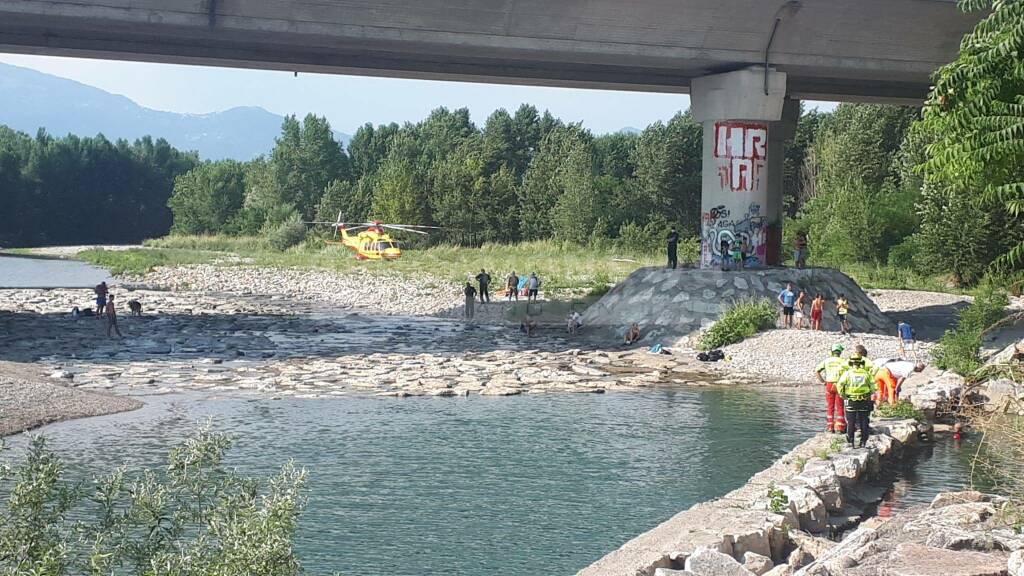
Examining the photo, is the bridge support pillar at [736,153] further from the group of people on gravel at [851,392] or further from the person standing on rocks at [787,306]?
the group of people on gravel at [851,392]

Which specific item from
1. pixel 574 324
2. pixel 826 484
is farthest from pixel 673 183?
pixel 826 484

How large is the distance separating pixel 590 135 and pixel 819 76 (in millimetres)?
61376

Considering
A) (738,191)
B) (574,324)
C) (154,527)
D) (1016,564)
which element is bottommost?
(1016,564)

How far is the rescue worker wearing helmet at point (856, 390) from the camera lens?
1753cm

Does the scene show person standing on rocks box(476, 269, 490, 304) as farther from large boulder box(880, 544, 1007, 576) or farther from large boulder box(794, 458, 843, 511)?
large boulder box(880, 544, 1007, 576)

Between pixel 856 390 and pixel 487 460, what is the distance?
6155mm

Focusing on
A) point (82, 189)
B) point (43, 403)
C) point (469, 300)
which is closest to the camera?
point (43, 403)

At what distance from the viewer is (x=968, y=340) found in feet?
80.6

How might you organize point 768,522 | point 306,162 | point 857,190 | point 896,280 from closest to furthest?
point 768,522 < point 896,280 < point 857,190 < point 306,162

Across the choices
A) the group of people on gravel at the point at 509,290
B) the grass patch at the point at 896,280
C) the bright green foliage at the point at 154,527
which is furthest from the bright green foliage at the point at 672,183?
the bright green foliage at the point at 154,527

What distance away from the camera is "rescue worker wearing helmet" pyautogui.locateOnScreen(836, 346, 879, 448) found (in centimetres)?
1753

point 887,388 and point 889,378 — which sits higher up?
point 889,378

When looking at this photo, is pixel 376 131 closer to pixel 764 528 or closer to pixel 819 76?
pixel 819 76

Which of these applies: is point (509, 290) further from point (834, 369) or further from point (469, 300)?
point (834, 369)
